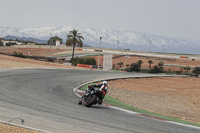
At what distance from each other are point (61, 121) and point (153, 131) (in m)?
3.32

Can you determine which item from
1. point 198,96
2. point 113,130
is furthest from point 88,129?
point 198,96

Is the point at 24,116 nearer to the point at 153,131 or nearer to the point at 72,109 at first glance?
the point at 72,109

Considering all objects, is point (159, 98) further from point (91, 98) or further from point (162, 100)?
point (91, 98)

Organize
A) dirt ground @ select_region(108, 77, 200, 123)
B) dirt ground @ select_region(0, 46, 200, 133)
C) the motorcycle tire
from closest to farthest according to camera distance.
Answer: the motorcycle tire → dirt ground @ select_region(0, 46, 200, 133) → dirt ground @ select_region(108, 77, 200, 123)

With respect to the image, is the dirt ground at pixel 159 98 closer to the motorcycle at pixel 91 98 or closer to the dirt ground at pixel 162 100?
the dirt ground at pixel 162 100

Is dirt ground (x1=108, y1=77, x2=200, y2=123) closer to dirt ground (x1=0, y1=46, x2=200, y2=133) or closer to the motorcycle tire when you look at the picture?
dirt ground (x1=0, y1=46, x2=200, y2=133)

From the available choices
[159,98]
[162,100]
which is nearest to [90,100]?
[162,100]

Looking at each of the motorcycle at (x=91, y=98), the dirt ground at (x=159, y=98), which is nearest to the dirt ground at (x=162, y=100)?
the dirt ground at (x=159, y=98)

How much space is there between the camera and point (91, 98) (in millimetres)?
14289

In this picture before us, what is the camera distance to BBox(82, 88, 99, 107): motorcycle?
14148mm

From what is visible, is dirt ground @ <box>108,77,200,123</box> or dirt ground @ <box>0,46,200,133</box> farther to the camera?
dirt ground @ <box>108,77,200,123</box>

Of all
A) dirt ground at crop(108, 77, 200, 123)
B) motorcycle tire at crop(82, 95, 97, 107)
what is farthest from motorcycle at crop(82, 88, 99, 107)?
dirt ground at crop(108, 77, 200, 123)

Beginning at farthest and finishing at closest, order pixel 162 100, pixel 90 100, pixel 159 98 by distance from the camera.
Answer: pixel 159 98 → pixel 162 100 → pixel 90 100

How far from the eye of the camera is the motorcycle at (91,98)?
14148mm
